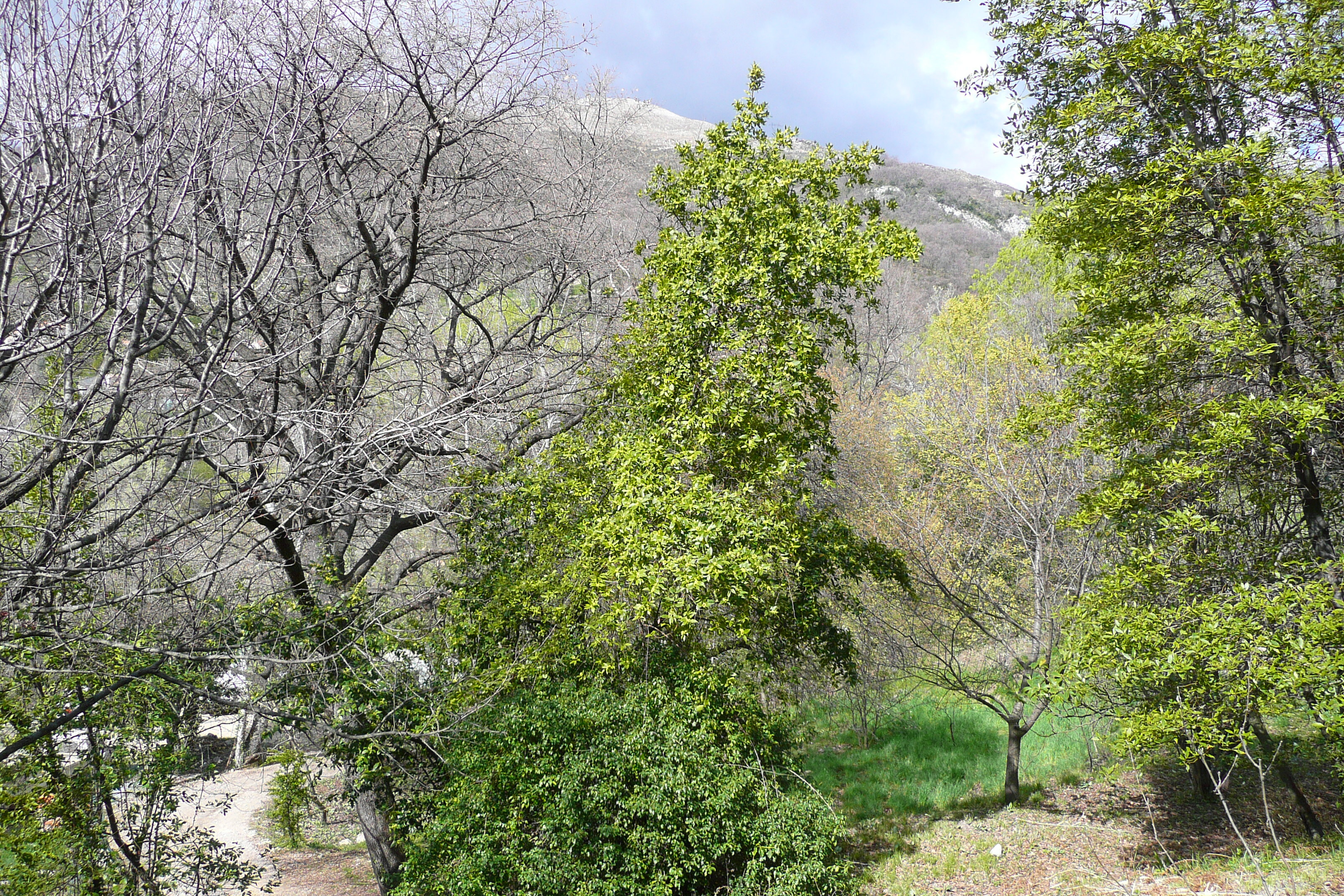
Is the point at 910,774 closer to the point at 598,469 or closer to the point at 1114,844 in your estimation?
the point at 1114,844

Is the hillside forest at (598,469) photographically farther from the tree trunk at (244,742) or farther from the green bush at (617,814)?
the tree trunk at (244,742)

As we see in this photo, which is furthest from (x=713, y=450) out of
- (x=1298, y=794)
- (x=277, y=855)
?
(x=277, y=855)

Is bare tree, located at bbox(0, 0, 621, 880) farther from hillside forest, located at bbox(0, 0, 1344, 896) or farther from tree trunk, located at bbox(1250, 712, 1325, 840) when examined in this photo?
tree trunk, located at bbox(1250, 712, 1325, 840)

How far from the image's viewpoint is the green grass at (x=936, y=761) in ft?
31.3

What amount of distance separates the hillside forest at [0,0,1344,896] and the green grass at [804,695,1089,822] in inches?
26.9

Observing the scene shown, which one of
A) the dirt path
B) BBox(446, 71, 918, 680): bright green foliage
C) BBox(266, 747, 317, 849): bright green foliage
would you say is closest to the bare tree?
BBox(266, 747, 317, 849): bright green foliage

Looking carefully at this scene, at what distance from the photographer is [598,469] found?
7.23 meters

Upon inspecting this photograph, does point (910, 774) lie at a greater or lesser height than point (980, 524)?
lesser

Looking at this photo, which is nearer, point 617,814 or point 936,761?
point 617,814

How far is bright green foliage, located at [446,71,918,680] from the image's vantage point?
6320 mm

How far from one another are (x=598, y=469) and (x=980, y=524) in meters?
6.99

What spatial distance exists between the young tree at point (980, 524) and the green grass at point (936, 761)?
40 cm

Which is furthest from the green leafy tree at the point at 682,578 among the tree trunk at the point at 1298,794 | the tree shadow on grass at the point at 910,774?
the tree trunk at the point at 1298,794

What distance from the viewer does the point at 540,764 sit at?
19.3ft
